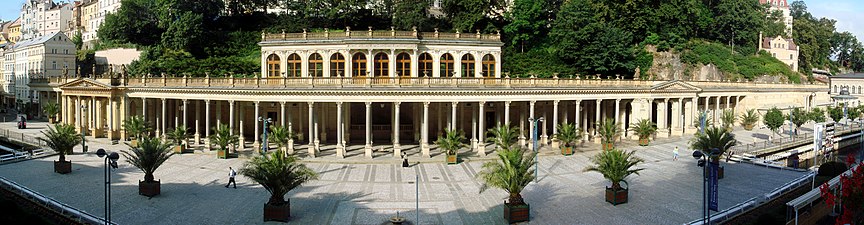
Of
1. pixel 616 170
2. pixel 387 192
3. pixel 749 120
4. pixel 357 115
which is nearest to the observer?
pixel 616 170

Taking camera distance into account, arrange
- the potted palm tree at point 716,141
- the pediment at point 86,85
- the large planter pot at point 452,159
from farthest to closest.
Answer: the pediment at point 86,85 → the large planter pot at point 452,159 → the potted palm tree at point 716,141

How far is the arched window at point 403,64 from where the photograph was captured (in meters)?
50.3

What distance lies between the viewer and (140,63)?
71812 millimetres

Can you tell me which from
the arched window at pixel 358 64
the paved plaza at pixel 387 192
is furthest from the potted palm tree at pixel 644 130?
the arched window at pixel 358 64

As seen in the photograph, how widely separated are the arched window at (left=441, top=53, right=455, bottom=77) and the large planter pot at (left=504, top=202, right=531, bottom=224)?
28467 mm

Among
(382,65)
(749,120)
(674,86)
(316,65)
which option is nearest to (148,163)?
(316,65)

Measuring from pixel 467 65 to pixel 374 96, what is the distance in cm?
1428

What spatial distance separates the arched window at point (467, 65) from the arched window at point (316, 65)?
12555mm

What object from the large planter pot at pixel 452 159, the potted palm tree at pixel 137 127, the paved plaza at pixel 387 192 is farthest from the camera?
the potted palm tree at pixel 137 127

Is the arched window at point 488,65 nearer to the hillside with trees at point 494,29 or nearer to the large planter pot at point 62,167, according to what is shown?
the hillside with trees at point 494,29

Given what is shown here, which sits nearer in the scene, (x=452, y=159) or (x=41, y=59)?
(x=452, y=159)

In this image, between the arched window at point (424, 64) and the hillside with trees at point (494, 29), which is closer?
the arched window at point (424, 64)

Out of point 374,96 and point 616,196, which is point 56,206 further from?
point 616,196

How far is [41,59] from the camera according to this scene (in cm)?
9250
